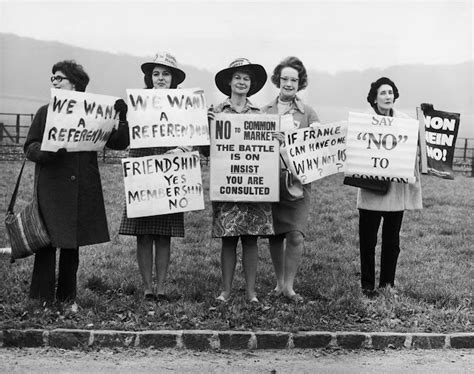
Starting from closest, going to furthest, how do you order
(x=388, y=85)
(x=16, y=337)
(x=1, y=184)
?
(x=16, y=337) → (x=388, y=85) → (x=1, y=184)

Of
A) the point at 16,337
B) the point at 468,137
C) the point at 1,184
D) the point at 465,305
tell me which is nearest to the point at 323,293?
the point at 465,305

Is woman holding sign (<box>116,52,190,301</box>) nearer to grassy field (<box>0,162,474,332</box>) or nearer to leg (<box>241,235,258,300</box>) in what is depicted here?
grassy field (<box>0,162,474,332</box>)

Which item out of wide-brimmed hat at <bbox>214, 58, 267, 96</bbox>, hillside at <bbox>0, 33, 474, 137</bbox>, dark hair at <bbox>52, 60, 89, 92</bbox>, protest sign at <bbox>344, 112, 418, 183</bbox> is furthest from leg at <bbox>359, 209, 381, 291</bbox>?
hillside at <bbox>0, 33, 474, 137</bbox>

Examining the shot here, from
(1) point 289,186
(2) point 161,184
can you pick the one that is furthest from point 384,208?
(2) point 161,184

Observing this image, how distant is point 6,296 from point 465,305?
4.20 meters

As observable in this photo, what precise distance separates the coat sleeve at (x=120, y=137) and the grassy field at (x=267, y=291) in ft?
4.57

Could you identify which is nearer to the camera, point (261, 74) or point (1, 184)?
A: point (261, 74)

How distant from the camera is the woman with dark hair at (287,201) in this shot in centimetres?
650

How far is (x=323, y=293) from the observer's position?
6.88 m

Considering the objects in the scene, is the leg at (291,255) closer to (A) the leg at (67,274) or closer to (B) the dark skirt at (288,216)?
(B) the dark skirt at (288,216)

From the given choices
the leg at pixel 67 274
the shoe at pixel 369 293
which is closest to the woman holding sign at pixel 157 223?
the leg at pixel 67 274

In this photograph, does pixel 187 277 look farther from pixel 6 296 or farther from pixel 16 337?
pixel 16 337

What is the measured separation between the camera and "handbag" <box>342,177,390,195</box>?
6617 mm

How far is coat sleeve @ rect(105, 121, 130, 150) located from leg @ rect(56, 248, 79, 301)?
3.24ft
